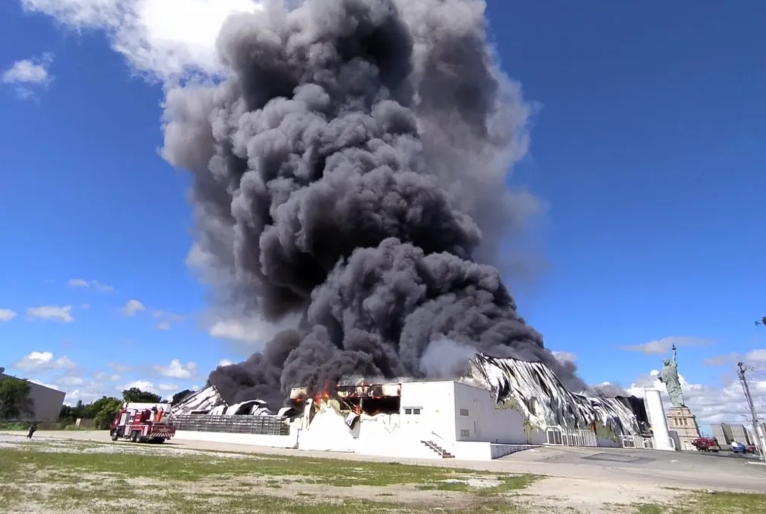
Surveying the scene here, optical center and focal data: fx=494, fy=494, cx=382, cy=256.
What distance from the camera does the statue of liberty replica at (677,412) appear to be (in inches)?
2319

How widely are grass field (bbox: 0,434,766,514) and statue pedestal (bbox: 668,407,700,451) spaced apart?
55.7 metres

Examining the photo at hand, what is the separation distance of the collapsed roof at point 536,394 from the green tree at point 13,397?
73.2m

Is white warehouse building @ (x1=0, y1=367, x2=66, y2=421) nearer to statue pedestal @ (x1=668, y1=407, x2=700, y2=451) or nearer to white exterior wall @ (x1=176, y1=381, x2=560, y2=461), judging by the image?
white exterior wall @ (x1=176, y1=381, x2=560, y2=461)

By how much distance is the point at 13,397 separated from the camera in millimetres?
75438

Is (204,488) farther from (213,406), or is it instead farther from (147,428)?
(213,406)

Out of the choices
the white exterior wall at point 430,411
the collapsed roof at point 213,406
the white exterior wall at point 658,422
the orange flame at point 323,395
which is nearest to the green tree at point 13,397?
the collapsed roof at point 213,406

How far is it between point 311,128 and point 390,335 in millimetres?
20343

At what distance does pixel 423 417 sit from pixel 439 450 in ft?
9.06

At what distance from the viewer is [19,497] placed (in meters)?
8.31

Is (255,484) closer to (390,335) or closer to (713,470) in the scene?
(713,470)

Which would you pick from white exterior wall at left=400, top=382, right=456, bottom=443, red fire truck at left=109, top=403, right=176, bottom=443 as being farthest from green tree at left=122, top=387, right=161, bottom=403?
white exterior wall at left=400, top=382, right=456, bottom=443

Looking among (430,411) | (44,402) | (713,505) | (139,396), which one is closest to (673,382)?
(430,411)

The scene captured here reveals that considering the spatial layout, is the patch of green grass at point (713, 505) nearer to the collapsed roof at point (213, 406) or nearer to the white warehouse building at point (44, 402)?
the collapsed roof at point (213, 406)

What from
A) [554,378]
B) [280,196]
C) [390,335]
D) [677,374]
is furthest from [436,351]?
[677,374]
